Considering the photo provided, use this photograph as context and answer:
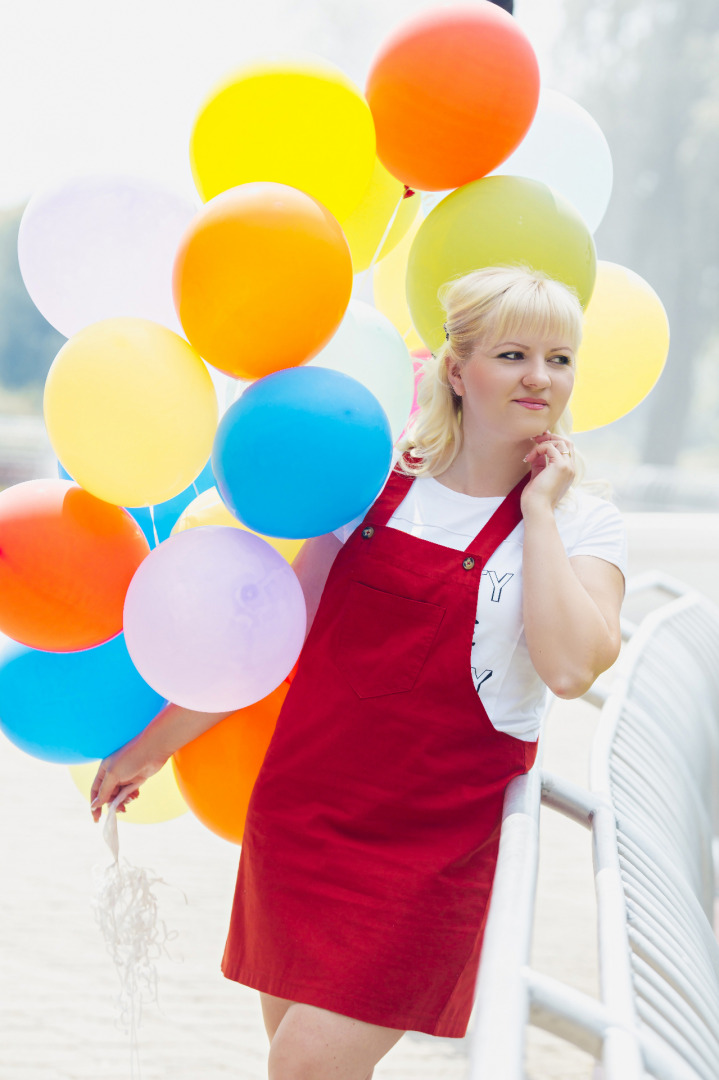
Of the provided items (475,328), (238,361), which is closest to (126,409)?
(238,361)

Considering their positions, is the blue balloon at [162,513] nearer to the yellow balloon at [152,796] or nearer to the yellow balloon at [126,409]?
the yellow balloon at [126,409]

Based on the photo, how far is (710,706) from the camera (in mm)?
2338

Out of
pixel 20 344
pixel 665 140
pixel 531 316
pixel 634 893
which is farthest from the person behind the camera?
pixel 665 140

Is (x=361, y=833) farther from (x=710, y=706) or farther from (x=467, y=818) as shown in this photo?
(x=710, y=706)

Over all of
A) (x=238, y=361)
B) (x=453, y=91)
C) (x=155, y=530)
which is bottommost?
(x=155, y=530)

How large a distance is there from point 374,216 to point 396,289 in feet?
0.93

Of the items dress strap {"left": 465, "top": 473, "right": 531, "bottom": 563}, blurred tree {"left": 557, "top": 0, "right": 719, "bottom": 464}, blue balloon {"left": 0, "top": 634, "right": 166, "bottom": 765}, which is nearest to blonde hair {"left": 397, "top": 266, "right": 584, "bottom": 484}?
dress strap {"left": 465, "top": 473, "right": 531, "bottom": 563}

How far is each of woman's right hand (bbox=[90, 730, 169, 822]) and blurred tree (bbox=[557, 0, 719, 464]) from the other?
16.8 meters

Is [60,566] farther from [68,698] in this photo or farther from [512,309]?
[512,309]

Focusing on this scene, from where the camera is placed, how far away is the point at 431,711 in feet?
4.41

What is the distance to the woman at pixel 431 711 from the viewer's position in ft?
4.29

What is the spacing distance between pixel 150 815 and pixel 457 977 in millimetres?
761

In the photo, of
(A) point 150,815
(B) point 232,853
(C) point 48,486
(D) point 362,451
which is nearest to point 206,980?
(B) point 232,853

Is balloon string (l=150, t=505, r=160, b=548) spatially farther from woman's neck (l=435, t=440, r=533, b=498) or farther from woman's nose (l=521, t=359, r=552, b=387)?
woman's nose (l=521, t=359, r=552, b=387)
